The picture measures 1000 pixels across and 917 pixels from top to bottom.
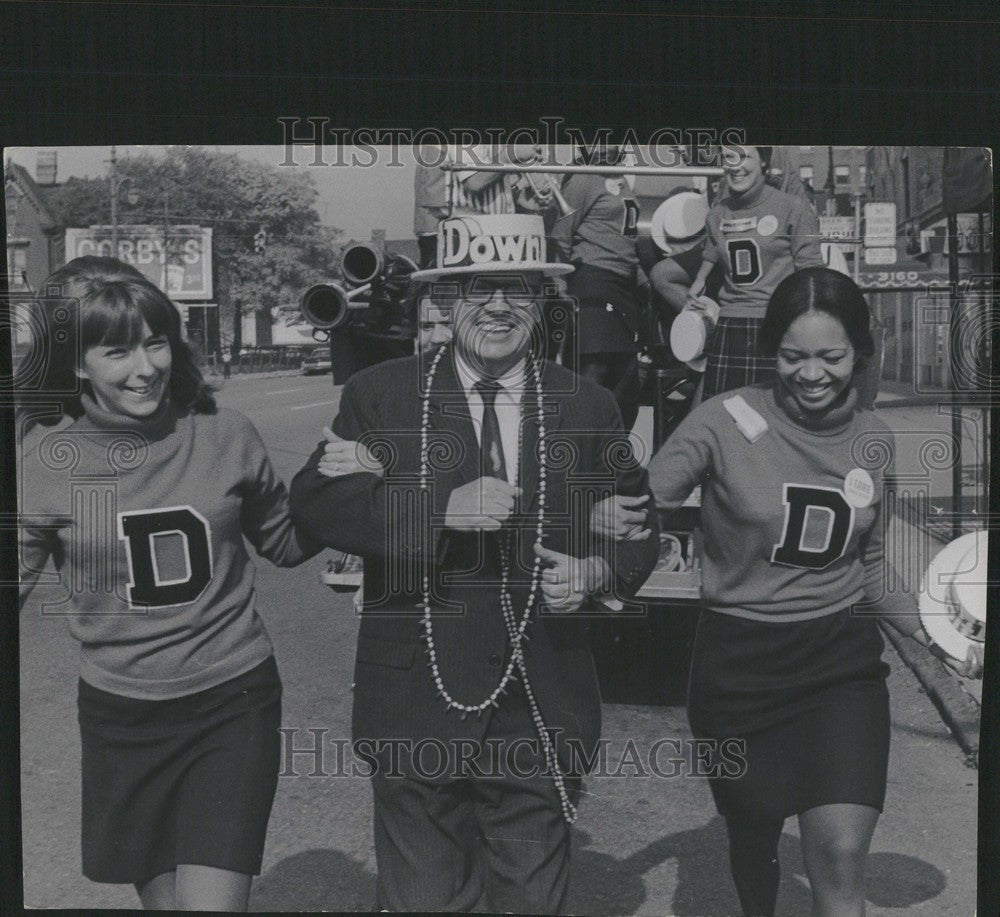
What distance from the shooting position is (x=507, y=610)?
3176 millimetres

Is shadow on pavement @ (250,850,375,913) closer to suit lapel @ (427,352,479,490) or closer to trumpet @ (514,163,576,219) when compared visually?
suit lapel @ (427,352,479,490)

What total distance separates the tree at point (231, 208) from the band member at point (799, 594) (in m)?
1.02

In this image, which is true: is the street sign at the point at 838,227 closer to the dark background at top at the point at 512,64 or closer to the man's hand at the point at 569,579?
the dark background at top at the point at 512,64

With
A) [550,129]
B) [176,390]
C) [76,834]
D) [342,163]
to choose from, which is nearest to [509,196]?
[550,129]

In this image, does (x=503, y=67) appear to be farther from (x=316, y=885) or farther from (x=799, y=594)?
(x=316, y=885)

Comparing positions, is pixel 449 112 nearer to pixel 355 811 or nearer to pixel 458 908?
pixel 355 811

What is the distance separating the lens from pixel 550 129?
10.3 feet

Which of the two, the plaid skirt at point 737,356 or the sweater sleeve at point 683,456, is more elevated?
the plaid skirt at point 737,356

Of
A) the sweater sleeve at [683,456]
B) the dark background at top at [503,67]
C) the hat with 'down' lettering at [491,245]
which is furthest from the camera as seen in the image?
the dark background at top at [503,67]

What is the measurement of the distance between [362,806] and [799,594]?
124 cm

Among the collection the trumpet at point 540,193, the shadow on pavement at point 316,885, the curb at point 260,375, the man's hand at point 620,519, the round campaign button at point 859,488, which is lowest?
the shadow on pavement at point 316,885

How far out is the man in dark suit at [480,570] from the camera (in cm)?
313

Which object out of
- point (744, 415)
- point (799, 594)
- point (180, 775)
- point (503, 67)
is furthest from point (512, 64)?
point (180, 775)

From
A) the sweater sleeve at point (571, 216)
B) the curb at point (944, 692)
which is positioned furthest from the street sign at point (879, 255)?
the curb at point (944, 692)
